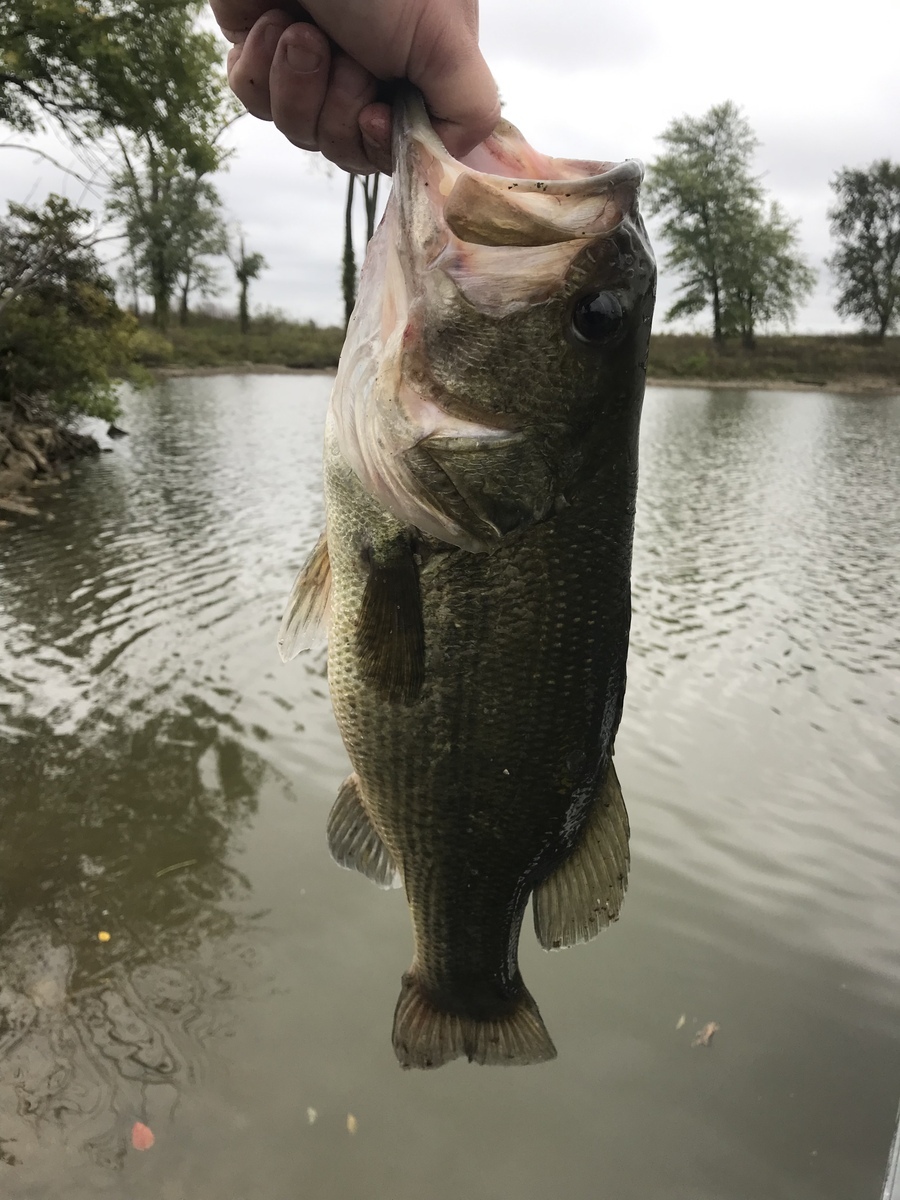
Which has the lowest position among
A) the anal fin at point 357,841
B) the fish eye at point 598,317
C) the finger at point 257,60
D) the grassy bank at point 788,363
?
the anal fin at point 357,841

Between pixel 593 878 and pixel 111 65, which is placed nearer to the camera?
pixel 593 878

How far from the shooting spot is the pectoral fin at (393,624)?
1.62m

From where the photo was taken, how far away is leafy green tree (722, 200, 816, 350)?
50.5 metres

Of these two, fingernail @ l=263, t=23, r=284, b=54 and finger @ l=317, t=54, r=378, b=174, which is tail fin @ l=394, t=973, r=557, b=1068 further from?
fingernail @ l=263, t=23, r=284, b=54

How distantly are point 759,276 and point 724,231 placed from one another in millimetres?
3511

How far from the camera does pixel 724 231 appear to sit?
51.0m

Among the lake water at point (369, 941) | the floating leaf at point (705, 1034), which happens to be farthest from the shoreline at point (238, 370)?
Result: the floating leaf at point (705, 1034)

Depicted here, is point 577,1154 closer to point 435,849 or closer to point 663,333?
point 435,849

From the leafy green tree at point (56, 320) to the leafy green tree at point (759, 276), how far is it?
145ft

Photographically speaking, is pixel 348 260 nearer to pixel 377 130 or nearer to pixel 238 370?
pixel 238 370

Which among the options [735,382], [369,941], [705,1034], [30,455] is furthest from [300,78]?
[735,382]

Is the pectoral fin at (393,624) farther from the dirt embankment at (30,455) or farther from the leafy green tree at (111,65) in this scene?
the leafy green tree at (111,65)

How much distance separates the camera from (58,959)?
375cm

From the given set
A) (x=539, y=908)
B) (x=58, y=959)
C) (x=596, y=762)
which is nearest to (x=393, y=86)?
(x=596, y=762)
